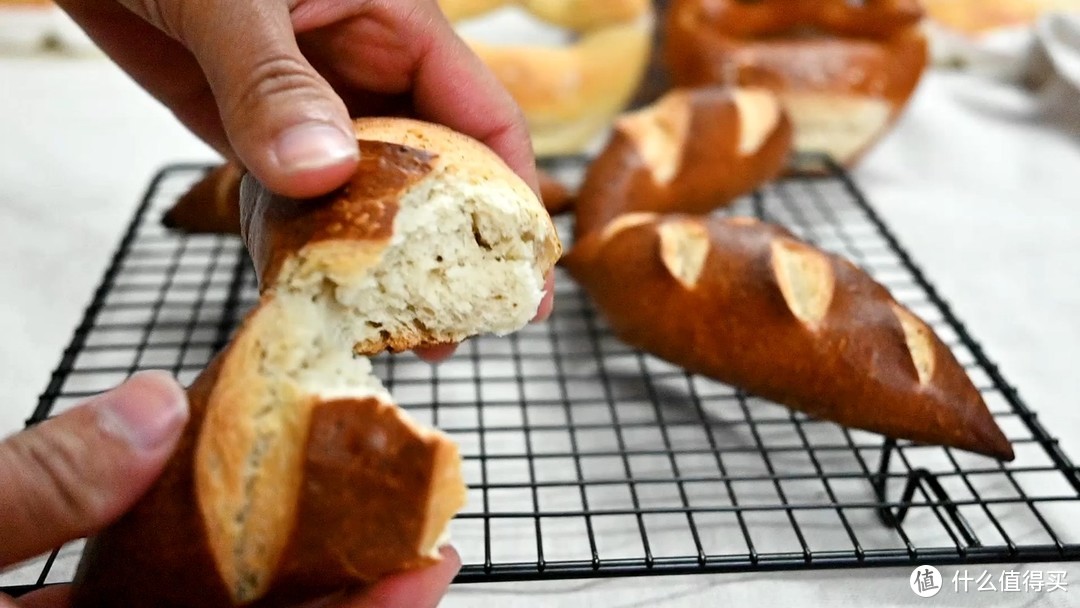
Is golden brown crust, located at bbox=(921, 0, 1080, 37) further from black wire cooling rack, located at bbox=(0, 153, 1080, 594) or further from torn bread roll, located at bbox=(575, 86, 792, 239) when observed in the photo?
black wire cooling rack, located at bbox=(0, 153, 1080, 594)

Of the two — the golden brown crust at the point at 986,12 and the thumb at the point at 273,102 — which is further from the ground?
the thumb at the point at 273,102

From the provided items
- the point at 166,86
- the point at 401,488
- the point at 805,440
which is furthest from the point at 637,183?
the point at 401,488

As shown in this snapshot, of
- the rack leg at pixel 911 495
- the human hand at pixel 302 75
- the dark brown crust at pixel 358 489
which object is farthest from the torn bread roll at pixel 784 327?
the dark brown crust at pixel 358 489

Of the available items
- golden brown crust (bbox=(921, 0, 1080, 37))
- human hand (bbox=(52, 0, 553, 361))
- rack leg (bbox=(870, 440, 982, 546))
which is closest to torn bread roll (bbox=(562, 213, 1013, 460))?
rack leg (bbox=(870, 440, 982, 546))

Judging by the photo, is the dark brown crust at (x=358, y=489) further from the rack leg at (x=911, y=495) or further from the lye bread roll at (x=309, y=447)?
the rack leg at (x=911, y=495)

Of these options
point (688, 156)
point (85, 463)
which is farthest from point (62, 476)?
point (688, 156)

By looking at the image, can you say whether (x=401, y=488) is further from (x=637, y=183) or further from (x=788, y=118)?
(x=788, y=118)

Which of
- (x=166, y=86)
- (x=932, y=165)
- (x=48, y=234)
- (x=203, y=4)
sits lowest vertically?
(x=48, y=234)

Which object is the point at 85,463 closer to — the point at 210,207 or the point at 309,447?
the point at 309,447
